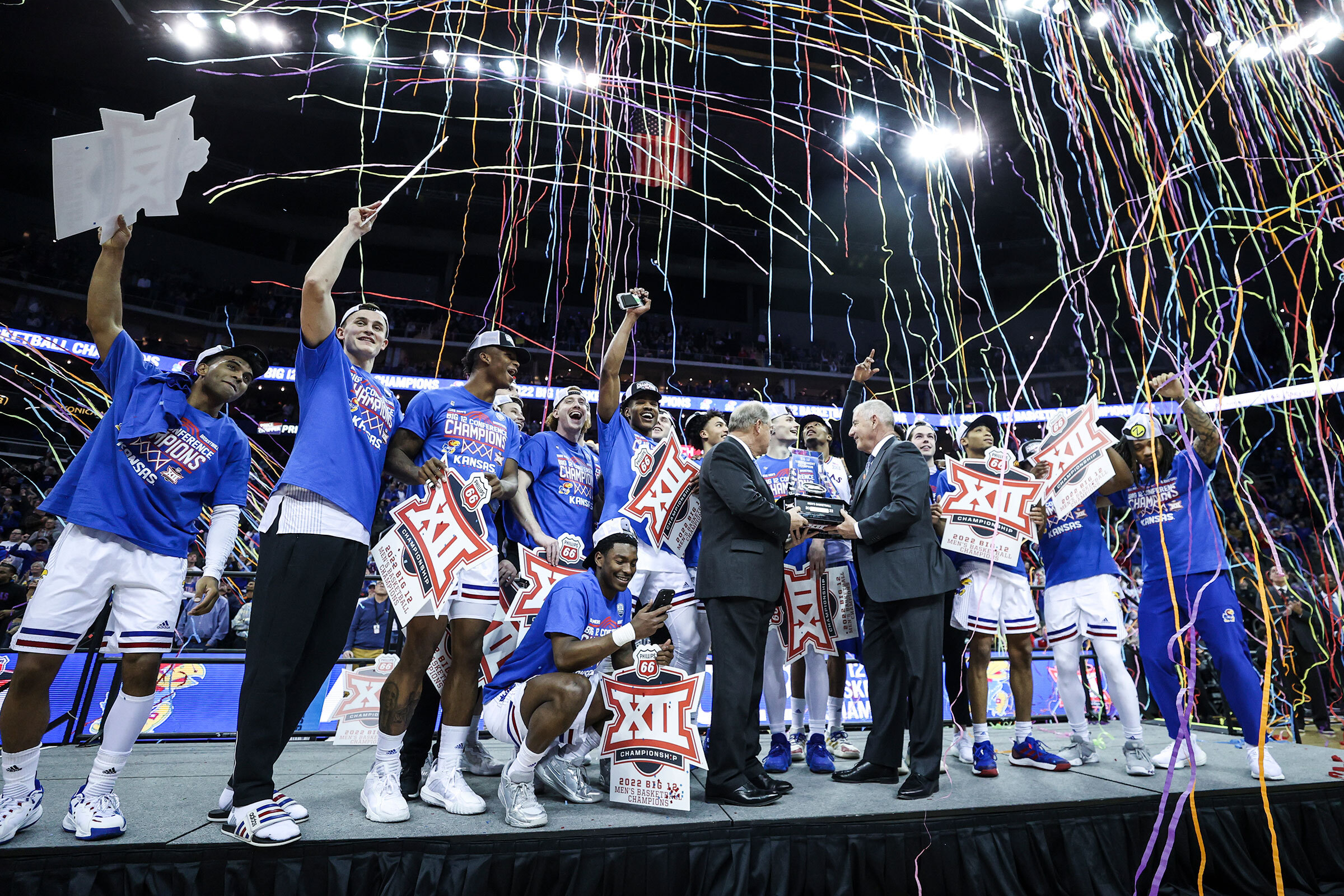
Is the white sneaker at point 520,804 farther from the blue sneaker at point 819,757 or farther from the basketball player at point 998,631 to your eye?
the basketball player at point 998,631

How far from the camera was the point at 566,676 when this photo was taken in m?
2.81

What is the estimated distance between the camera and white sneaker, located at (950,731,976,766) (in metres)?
3.79

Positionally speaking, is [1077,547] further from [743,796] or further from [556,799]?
[556,799]

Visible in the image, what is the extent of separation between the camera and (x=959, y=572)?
405 centimetres

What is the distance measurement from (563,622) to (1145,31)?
10.1 meters

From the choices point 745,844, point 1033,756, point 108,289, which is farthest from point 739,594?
point 108,289

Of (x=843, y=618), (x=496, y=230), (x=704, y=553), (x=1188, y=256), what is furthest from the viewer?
(x=496, y=230)

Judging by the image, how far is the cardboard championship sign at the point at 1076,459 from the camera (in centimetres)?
→ 378

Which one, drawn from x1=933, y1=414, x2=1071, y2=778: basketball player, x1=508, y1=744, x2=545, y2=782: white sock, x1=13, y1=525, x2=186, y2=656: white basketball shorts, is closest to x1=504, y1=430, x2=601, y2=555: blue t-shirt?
x1=508, y1=744, x2=545, y2=782: white sock

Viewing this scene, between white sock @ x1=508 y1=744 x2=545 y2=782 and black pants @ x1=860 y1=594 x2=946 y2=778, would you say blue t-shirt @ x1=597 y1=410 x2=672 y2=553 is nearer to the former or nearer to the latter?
black pants @ x1=860 y1=594 x2=946 y2=778

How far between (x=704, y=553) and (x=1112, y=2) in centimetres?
904

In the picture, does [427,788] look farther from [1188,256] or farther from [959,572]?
[1188,256]

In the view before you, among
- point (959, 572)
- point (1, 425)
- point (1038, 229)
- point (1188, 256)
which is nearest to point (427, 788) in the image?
point (959, 572)

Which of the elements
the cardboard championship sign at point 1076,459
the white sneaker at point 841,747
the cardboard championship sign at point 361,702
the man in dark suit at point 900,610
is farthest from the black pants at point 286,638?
the cardboard championship sign at point 1076,459
